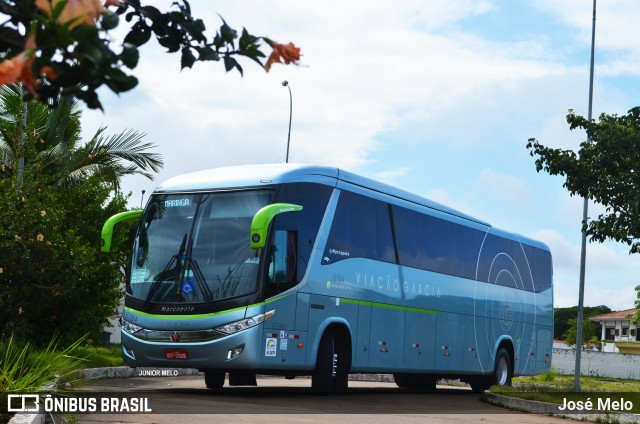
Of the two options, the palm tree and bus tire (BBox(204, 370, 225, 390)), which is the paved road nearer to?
bus tire (BBox(204, 370, 225, 390))

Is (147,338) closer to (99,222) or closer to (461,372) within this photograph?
(461,372)

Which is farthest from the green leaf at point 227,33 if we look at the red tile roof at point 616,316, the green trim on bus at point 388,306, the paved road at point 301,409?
the red tile roof at point 616,316

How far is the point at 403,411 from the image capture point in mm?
15023

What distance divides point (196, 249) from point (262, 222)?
5.00 feet

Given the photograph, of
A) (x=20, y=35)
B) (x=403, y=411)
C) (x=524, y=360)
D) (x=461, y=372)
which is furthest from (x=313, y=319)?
(x=20, y=35)

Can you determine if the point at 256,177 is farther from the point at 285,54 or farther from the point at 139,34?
the point at 285,54

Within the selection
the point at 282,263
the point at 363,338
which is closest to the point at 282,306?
the point at 282,263

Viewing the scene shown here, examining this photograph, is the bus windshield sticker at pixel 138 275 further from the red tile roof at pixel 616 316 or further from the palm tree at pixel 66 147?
the red tile roof at pixel 616 316

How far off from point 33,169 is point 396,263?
8058 millimetres

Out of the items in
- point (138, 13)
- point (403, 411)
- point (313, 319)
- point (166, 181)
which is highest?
point (166, 181)

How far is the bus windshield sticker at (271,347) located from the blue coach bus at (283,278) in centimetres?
2

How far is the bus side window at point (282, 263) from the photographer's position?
15438 mm

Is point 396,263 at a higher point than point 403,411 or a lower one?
higher

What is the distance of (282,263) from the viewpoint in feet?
51.2
